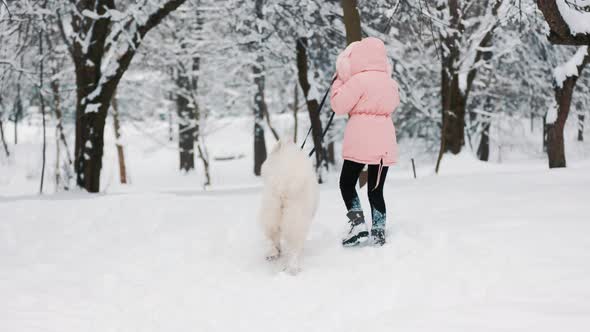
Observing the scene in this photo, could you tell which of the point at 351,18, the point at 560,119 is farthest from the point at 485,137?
the point at 351,18

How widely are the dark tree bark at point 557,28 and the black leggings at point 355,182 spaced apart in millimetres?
2542

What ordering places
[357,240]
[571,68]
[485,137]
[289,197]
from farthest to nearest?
[485,137] < [571,68] < [357,240] < [289,197]

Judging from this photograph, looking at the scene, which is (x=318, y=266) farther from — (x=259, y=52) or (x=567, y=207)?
(x=259, y=52)

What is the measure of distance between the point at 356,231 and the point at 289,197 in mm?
839

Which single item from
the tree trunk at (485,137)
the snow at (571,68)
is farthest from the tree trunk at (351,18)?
the tree trunk at (485,137)

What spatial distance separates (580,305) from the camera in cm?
313

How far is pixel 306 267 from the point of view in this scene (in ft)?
15.6

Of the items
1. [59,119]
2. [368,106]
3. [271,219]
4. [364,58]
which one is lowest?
[271,219]

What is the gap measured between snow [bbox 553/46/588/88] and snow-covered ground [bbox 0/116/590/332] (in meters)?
Result: 3.51

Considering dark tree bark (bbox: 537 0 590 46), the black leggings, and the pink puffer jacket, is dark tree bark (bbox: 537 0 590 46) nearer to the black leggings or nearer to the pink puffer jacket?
the pink puffer jacket

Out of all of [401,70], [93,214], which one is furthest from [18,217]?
[401,70]

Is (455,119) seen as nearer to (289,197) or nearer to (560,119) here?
(560,119)

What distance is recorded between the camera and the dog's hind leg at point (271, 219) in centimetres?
461

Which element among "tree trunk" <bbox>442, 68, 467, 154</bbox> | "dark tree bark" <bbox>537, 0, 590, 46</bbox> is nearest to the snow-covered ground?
"dark tree bark" <bbox>537, 0, 590, 46</bbox>
